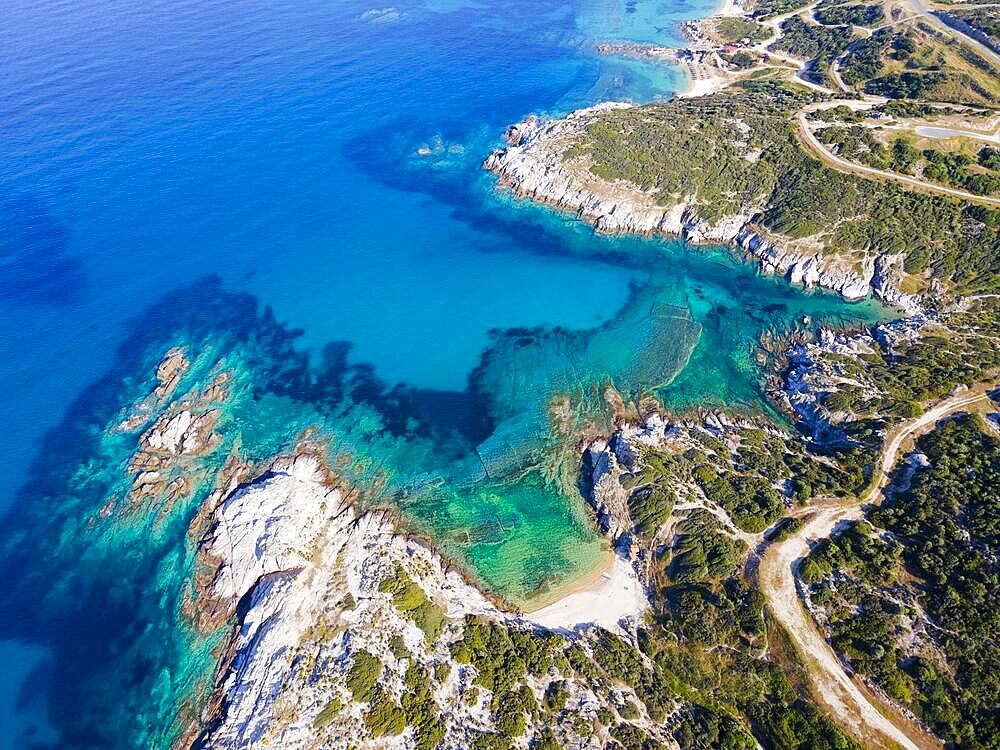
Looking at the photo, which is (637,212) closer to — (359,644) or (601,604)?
(601,604)

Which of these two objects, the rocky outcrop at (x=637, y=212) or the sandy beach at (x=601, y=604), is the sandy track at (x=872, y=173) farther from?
the sandy beach at (x=601, y=604)

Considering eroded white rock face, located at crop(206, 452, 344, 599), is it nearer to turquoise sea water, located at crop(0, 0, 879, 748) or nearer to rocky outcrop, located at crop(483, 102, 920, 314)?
turquoise sea water, located at crop(0, 0, 879, 748)

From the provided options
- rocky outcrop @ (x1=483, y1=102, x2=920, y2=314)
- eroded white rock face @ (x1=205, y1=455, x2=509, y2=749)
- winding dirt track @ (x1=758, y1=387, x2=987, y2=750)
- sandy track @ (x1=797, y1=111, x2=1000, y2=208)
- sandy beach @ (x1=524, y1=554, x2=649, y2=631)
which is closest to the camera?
winding dirt track @ (x1=758, y1=387, x2=987, y2=750)

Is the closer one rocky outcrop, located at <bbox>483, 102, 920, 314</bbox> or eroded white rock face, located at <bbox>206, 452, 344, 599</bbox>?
eroded white rock face, located at <bbox>206, 452, 344, 599</bbox>

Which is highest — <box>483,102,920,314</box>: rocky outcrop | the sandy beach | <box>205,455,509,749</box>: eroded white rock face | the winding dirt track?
<box>483,102,920,314</box>: rocky outcrop

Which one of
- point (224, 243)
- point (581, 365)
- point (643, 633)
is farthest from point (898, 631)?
point (224, 243)

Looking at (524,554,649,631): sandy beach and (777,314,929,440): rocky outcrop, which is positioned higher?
(777,314,929,440): rocky outcrop

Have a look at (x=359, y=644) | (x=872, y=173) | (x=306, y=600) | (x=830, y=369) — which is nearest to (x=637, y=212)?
(x=872, y=173)

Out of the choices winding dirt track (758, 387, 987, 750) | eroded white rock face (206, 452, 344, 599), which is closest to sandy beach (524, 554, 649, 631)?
winding dirt track (758, 387, 987, 750)
